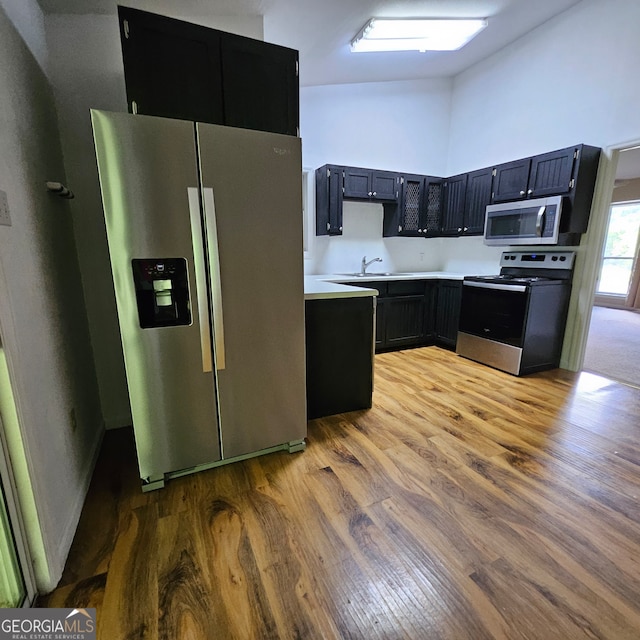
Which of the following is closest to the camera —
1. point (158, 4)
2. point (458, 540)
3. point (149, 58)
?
point (458, 540)

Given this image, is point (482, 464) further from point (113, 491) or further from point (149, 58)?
point (149, 58)

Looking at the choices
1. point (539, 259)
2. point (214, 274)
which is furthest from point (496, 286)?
point (214, 274)

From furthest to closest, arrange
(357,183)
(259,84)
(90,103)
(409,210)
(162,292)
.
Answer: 1. (409,210)
2. (357,183)
3. (90,103)
4. (259,84)
5. (162,292)

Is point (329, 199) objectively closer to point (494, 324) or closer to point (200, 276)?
point (494, 324)

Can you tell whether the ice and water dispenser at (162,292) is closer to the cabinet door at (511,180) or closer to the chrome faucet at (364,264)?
the chrome faucet at (364,264)

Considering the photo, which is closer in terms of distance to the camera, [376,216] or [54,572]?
[54,572]

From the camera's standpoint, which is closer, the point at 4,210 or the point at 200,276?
the point at 4,210

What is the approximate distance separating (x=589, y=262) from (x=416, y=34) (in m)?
2.60

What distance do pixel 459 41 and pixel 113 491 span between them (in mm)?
4596

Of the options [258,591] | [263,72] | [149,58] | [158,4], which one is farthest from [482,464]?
[158,4]

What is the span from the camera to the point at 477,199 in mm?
3914

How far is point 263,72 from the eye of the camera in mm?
1866

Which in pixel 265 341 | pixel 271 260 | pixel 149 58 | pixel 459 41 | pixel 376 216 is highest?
pixel 459 41

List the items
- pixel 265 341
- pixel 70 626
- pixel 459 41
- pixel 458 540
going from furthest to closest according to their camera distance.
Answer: pixel 459 41 < pixel 265 341 < pixel 458 540 < pixel 70 626
